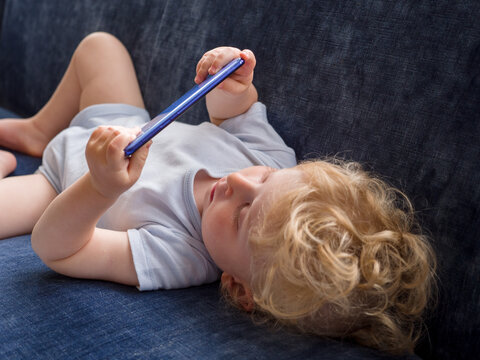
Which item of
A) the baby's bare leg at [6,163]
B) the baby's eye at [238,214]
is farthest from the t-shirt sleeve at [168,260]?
the baby's bare leg at [6,163]

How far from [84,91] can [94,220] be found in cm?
65

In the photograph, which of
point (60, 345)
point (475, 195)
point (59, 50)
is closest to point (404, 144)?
point (475, 195)

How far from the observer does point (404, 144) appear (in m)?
0.87

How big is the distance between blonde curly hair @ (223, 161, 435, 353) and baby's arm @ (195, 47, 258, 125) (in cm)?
30

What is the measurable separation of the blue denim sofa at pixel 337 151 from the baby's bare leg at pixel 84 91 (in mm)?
268

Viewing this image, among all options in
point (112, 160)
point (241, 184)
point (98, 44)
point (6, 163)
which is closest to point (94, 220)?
point (112, 160)

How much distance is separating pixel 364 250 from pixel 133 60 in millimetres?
928

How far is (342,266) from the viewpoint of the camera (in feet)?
2.32

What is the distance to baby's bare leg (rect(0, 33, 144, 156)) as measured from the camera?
1.33 meters

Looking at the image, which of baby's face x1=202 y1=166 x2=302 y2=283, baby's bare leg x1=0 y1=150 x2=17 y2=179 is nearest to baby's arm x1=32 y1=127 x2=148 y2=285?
baby's face x1=202 y1=166 x2=302 y2=283

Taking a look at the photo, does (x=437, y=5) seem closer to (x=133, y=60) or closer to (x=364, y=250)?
(x=364, y=250)

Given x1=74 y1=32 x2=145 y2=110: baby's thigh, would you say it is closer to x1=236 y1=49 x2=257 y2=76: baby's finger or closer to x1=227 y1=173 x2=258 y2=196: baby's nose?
x1=236 y1=49 x2=257 y2=76: baby's finger

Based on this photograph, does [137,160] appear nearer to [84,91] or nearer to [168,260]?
[168,260]

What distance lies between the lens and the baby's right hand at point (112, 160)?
72 cm
